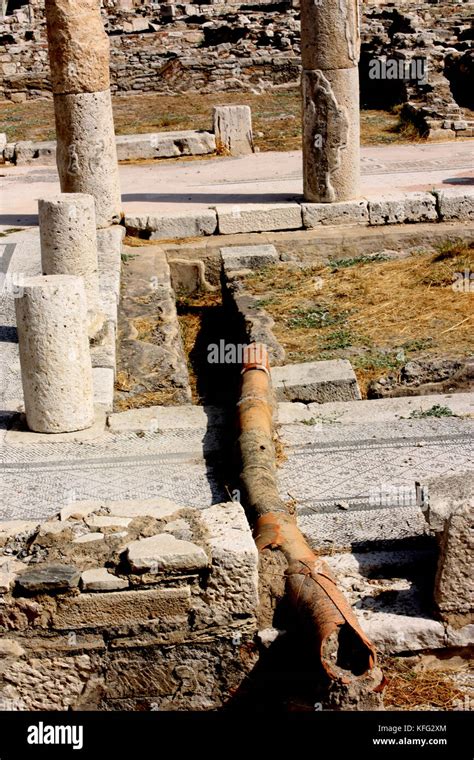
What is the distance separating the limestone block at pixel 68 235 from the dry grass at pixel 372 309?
6.24ft

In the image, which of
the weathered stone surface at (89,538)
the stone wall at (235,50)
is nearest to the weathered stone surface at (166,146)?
the stone wall at (235,50)

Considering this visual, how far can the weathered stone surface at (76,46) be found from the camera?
11086 millimetres

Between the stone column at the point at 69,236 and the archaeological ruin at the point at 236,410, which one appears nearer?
the archaeological ruin at the point at 236,410

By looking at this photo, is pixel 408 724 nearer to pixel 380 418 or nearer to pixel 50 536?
pixel 50 536

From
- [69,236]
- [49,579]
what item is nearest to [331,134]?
[69,236]

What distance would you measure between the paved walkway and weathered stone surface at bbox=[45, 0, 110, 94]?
196 cm

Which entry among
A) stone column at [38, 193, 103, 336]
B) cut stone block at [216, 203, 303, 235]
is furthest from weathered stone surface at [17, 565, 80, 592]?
cut stone block at [216, 203, 303, 235]

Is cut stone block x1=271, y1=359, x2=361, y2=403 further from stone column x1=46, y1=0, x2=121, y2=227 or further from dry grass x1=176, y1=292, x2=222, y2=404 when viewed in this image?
stone column x1=46, y1=0, x2=121, y2=227

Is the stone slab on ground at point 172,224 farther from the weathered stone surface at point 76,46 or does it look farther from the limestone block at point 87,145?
the weathered stone surface at point 76,46

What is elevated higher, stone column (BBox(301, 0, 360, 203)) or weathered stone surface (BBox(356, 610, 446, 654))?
stone column (BBox(301, 0, 360, 203))

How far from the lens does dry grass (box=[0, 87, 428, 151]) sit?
18812 mm

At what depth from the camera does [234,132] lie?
17.8 metres

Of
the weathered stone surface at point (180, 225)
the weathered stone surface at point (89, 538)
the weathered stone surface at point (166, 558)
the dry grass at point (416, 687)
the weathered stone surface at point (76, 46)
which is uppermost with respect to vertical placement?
the weathered stone surface at point (76, 46)

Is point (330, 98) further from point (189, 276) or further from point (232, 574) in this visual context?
point (232, 574)
